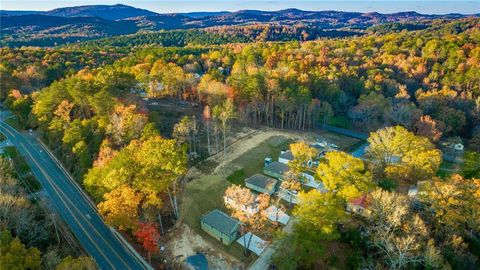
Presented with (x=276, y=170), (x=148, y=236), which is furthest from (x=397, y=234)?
(x=148, y=236)

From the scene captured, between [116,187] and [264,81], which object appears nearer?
[116,187]

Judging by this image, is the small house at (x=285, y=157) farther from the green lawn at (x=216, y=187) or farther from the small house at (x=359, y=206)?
the small house at (x=359, y=206)

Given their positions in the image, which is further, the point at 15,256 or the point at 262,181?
the point at 262,181

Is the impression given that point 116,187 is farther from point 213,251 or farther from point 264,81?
point 264,81

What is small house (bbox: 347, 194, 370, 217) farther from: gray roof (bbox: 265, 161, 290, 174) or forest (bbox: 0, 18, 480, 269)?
gray roof (bbox: 265, 161, 290, 174)

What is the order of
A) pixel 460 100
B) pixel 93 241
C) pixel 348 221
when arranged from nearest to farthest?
pixel 93 241 → pixel 348 221 → pixel 460 100

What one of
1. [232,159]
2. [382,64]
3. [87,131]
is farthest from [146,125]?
[382,64]

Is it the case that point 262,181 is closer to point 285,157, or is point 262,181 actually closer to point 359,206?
point 285,157
